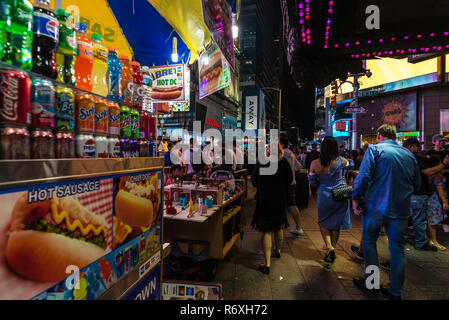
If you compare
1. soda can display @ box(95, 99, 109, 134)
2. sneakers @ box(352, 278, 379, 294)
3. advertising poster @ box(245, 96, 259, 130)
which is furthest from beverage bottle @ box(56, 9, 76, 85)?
advertising poster @ box(245, 96, 259, 130)

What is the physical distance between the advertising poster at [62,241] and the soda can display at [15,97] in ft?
1.15

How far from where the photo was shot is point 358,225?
6789 millimetres

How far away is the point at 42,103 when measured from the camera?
3.93 ft

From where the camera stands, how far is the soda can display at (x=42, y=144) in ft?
3.84

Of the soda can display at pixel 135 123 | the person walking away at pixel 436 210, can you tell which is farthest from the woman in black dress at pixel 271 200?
the person walking away at pixel 436 210

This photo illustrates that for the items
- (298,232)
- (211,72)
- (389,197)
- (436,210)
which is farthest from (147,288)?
(436,210)

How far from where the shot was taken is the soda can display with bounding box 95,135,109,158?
156 centimetres

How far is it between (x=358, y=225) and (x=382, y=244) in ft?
4.61

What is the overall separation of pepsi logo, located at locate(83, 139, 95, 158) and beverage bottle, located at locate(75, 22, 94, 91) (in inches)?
16.0

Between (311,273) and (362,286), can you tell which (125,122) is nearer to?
(311,273)

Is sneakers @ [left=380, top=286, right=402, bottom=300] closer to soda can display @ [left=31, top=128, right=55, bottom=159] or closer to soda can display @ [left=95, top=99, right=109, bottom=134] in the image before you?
soda can display @ [left=95, top=99, right=109, bottom=134]

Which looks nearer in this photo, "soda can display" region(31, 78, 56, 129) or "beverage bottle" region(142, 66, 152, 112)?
"soda can display" region(31, 78, 56, 129)
